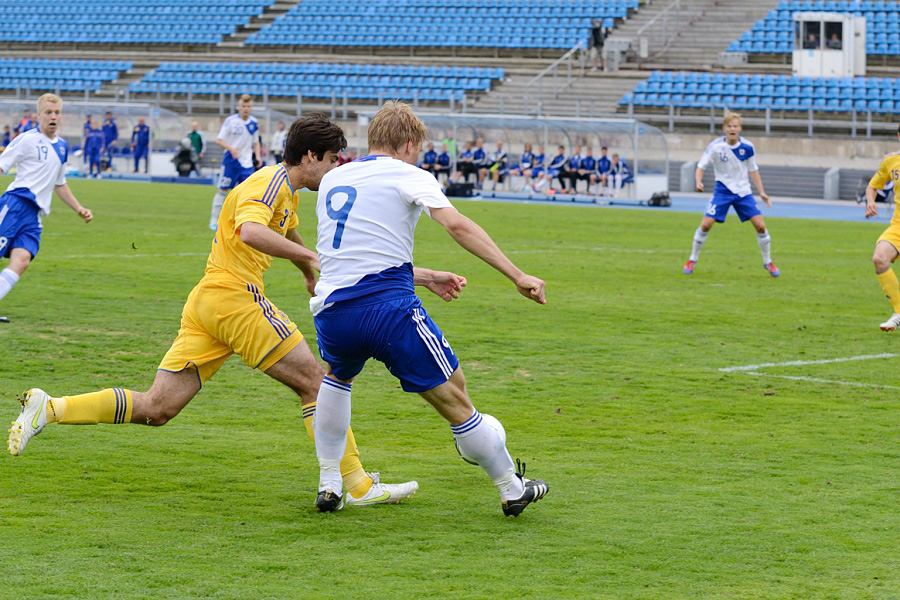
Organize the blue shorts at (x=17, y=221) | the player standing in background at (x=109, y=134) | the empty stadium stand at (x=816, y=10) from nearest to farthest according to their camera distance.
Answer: the blue shorts at (x=17, y=221) → the empty stadium stand at (x=816, y=10) → the player standing in background at (x=109, y=134)

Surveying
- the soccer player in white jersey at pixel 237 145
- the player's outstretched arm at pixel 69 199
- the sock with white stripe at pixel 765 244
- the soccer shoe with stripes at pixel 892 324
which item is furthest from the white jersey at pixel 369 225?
the soccer player in white jersey at pixel 237 145

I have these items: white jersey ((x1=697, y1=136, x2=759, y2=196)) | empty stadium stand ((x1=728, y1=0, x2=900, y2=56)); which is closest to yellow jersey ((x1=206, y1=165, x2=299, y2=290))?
white jersey ((x1=697, y1=136, x2=759, y2=196))

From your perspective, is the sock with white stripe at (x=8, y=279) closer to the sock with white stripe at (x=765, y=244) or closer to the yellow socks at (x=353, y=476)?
the yellow socks at (x=353, y=476)

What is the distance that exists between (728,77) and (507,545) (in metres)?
35.5

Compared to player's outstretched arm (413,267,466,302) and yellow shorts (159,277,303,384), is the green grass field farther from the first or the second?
player's outstretched arm (413,267,466,302)

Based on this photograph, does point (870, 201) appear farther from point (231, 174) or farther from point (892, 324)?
point (231, 174)

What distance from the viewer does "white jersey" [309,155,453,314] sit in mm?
5328

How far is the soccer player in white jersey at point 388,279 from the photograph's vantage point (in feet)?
17.4

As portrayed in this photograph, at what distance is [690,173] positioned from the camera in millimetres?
37125

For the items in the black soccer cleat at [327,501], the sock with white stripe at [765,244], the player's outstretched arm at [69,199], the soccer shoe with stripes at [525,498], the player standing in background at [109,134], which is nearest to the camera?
the soccer shoe with stripes at [525,498]

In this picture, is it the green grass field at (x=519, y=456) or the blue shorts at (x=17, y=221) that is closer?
the green grass field at (x=519, y=456)

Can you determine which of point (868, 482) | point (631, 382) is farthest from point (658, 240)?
point (868, 482)

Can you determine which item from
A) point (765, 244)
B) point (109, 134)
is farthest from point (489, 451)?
point (109, 134)

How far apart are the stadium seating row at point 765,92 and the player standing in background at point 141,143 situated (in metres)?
15.5
